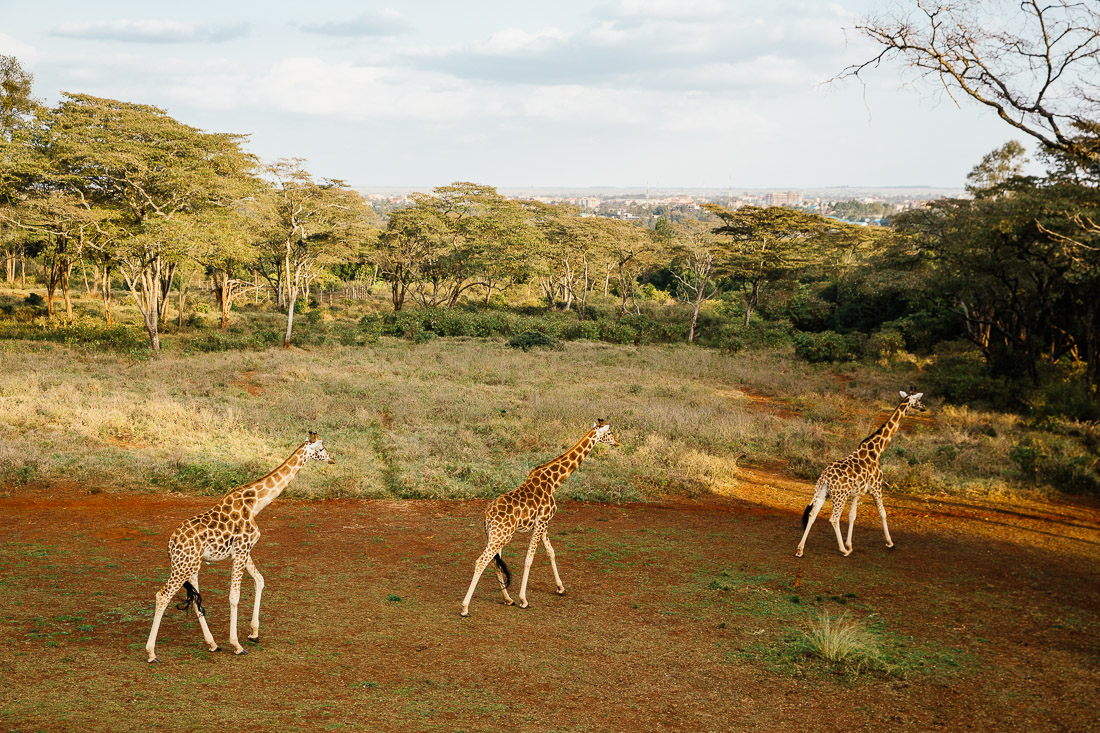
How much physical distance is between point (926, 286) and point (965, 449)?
13544mm

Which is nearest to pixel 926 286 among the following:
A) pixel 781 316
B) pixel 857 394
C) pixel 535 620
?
pixel 857 394

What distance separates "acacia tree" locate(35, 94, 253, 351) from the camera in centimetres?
2461

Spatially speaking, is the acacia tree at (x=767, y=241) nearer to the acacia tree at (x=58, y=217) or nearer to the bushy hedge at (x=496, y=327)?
the bushy hedge at (x=496, y=327)

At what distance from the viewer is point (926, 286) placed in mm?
27438

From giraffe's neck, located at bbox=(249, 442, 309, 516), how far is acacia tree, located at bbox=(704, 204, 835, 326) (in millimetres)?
32968

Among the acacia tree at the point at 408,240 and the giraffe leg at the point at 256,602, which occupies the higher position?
A: the acacia tree at the point at 408,240

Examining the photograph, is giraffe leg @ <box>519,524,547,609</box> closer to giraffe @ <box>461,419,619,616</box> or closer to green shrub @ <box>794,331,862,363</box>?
giraffe @ <box>461,419,619,616</box>

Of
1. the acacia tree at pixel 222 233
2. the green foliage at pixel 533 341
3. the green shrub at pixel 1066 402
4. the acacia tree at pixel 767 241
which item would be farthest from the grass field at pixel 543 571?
the acacia tree at pixel 767 241

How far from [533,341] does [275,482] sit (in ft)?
90.9

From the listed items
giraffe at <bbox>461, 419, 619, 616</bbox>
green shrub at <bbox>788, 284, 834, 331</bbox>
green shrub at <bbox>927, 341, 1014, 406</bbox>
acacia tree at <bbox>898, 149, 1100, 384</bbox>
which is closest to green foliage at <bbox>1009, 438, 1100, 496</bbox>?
acacia tree at <bbox>898, 149, 1100, 384</bbox>

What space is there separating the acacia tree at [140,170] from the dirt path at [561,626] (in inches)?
628

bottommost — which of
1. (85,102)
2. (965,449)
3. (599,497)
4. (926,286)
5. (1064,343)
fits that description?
(599,497)

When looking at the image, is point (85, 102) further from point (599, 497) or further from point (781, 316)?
point (781, 316)

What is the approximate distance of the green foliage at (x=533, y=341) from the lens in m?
33.8
